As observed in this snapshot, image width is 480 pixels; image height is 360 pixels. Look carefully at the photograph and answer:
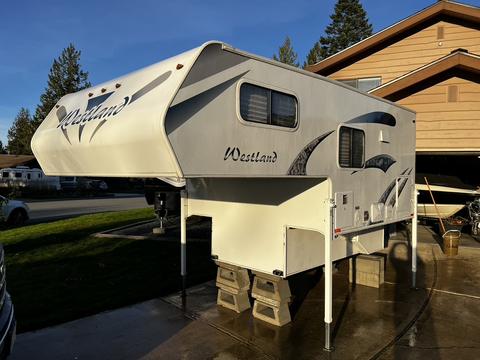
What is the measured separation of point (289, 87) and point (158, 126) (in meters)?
1.80

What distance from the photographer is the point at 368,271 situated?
7.45 metres

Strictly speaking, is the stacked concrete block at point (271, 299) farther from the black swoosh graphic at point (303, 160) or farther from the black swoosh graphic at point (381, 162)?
the black swoosh graphic at point (381, 162)

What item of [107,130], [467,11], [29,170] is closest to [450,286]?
[107,130]

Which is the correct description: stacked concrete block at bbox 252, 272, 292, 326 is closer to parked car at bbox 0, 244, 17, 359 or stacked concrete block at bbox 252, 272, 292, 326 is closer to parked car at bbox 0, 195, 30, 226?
parked car at bbox 0, 244, 17, 359

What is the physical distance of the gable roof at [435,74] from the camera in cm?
1005

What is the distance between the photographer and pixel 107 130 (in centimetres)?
391

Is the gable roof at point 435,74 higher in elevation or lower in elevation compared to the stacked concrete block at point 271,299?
higher

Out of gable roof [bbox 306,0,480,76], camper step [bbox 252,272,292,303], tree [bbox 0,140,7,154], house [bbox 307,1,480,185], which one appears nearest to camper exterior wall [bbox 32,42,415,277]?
camper step [bbox 252,272,292,303]

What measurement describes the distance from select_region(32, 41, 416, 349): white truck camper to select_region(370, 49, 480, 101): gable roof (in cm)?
362

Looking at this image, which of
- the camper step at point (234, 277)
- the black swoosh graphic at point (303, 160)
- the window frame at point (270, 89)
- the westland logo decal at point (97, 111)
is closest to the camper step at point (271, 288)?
the camper step at point (234, 277)

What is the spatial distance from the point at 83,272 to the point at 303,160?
18.4 feet

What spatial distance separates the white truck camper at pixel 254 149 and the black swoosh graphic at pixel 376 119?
16 millimetres

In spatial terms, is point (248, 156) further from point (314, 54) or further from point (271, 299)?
point (314, 54)

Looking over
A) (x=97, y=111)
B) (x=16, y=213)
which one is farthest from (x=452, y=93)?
(x=16, y=213)
